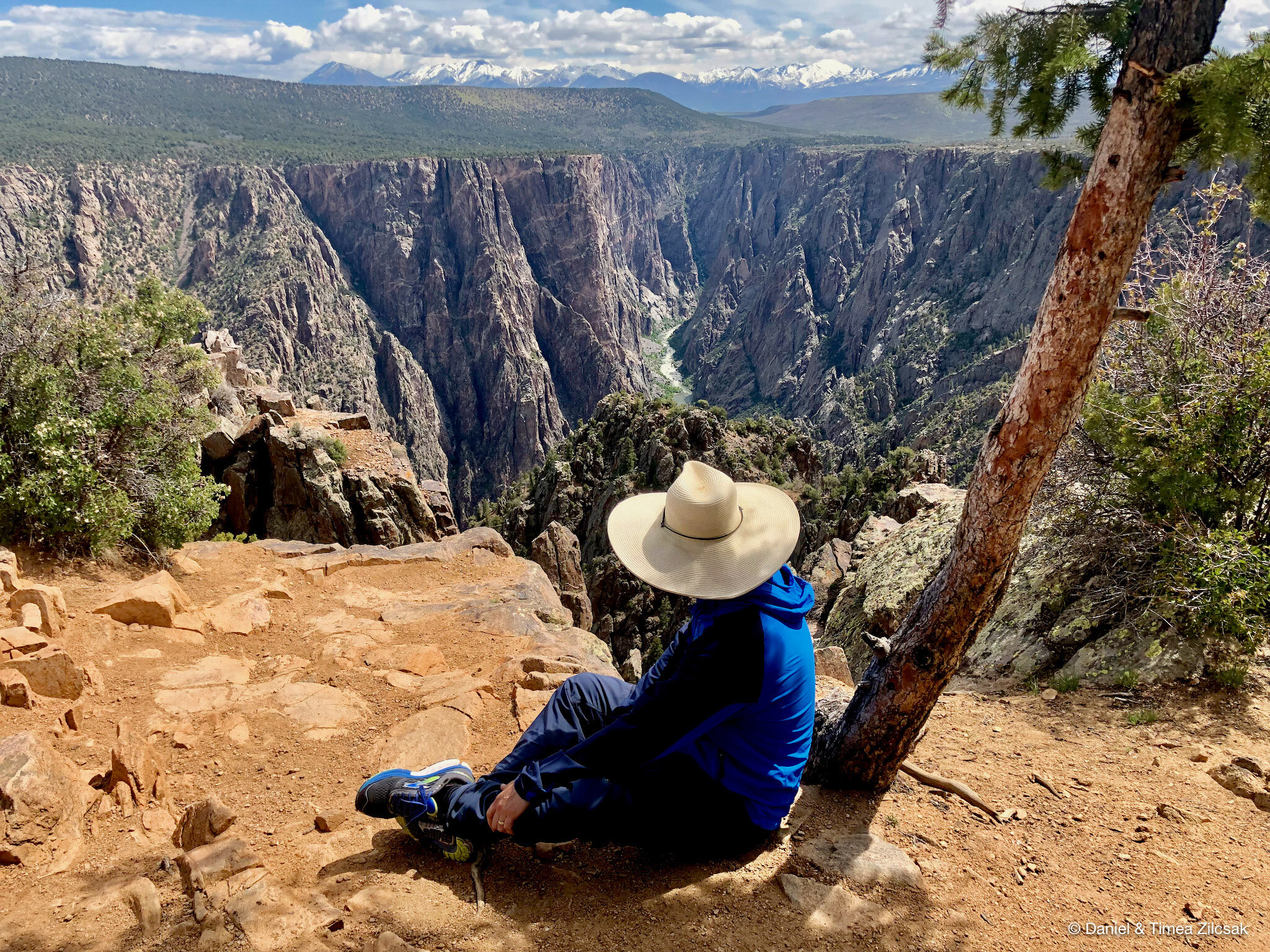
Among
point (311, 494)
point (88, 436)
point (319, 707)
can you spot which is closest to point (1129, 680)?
point (319, 707)

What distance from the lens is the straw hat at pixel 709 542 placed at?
3359 millimetres

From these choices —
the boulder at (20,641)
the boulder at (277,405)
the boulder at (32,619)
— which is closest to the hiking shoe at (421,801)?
the boulder at (20,641)

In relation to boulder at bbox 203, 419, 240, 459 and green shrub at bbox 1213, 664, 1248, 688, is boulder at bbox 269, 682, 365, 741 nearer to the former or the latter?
green shrub at bbox 1213, 664, 1248, 688

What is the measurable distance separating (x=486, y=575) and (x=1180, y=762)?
7380mm

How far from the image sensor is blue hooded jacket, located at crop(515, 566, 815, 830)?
335 centimetres

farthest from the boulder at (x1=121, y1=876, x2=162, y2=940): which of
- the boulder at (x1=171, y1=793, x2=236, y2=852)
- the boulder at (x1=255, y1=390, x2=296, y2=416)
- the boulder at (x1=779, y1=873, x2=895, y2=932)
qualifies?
the boulder at (x1=255, y1=390, x2=296, y2=416)

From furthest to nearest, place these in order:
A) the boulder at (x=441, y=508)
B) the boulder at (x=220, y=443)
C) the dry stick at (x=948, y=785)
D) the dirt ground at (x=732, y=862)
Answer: the boulder at (x=441, y=508) < the boulder at (x=220, y=443) < the dry stick at (x=948, y=785) < the dirt ground at (x=732, y=862)

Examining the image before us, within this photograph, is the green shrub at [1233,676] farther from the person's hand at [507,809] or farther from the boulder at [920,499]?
the boulder at [920,499]

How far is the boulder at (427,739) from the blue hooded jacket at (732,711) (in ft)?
6.57

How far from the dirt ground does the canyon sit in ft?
194

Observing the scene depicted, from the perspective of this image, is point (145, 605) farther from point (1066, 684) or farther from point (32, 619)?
point (1066, 684)

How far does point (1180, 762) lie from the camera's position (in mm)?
5219

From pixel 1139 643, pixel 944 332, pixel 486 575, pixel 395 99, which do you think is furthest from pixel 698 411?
pixel 395 99

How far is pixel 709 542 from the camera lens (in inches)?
138
